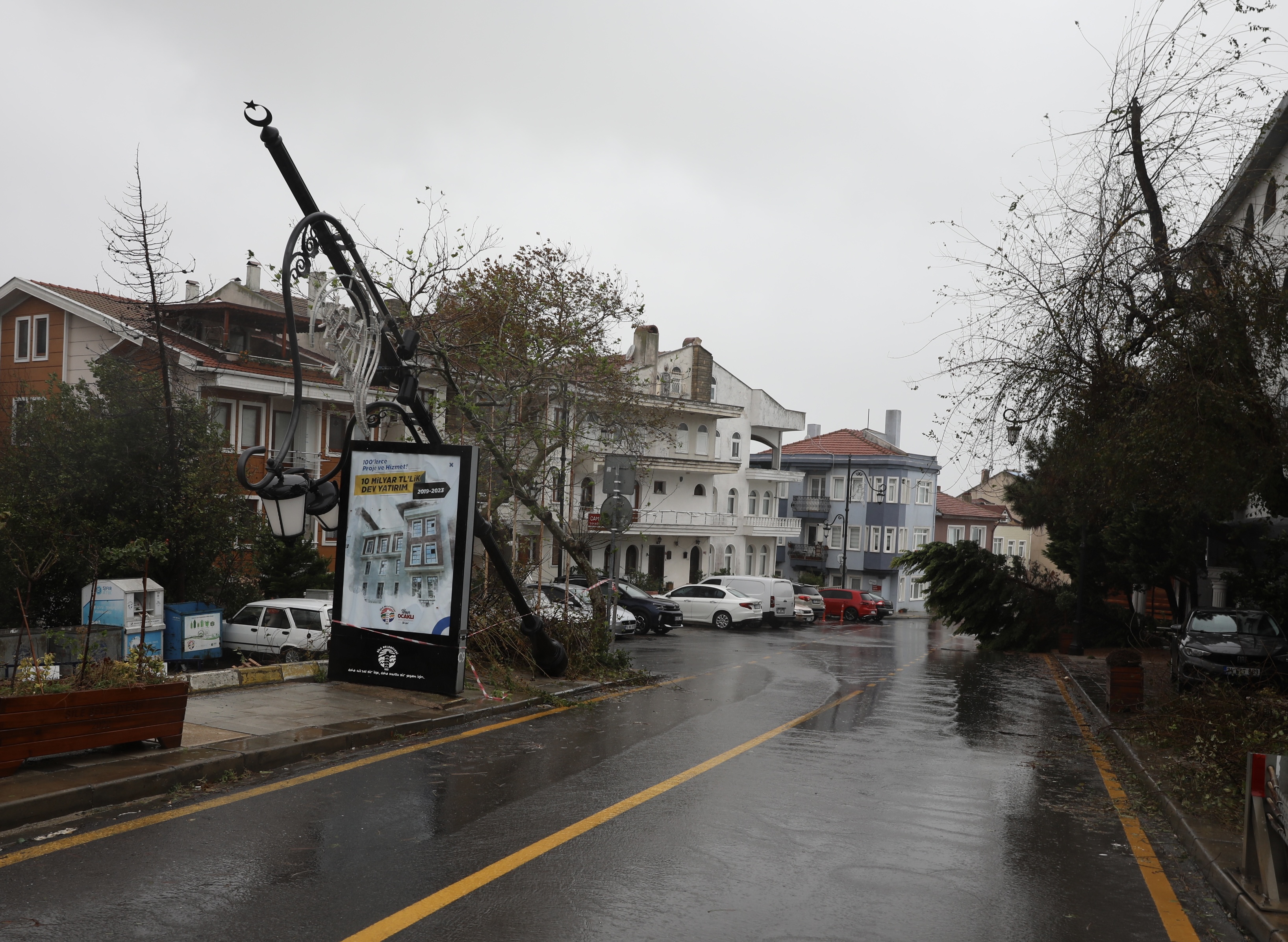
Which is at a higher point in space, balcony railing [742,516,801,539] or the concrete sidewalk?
balcony railing [742,516,801,539]

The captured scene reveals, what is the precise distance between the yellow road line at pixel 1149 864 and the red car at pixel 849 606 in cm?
3878

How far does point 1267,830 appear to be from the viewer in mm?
6191

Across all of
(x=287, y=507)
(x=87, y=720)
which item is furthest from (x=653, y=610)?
(x=87, y=720)

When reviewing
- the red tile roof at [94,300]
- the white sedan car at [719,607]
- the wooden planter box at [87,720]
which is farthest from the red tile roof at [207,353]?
the wooden planter box at [87,720]

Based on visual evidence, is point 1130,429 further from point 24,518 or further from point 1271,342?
point 24,518

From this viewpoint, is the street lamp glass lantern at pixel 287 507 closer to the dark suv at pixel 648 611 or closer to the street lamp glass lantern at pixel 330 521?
the street lamp glass lantern at pixel 330 521

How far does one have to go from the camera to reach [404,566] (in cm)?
1267

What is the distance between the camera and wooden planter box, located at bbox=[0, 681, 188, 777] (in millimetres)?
7645

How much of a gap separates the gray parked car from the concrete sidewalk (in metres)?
10.8

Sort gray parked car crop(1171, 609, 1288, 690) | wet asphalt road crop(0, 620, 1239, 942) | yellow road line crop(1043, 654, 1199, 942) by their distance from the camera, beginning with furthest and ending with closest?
gray parked car crop(1171, 609, 1288, 690)
yellow road line crop(1043, 654, 1199, 942)
wet asphalt road crop(0, 620, 1239, 942)

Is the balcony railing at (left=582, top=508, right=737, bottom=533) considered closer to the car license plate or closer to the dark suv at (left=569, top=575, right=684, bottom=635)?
the dark suv at (left=569, top=575, right=684, bottom=635)

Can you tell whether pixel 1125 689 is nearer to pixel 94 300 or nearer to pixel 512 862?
pixel 512 862

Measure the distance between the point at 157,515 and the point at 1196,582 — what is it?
2837 centimetres

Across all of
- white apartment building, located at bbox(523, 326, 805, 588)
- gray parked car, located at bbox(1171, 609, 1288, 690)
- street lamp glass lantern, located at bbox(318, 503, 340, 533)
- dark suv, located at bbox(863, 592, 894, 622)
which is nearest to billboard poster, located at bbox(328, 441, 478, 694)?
street lamp glass lantern, located at bbox(318, 503, 340, 533)
